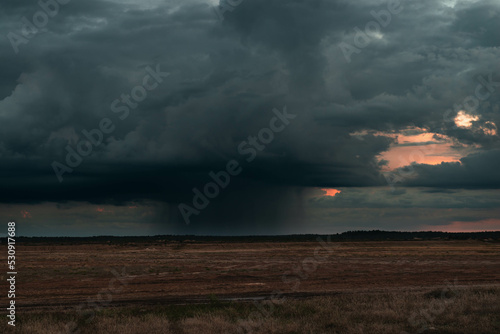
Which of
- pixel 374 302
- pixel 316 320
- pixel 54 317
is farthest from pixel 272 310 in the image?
pixel 54 317

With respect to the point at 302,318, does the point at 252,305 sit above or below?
below

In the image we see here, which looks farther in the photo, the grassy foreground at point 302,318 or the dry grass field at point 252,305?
the dry grass field at point 252,305

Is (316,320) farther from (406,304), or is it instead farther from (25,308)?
(25,308)

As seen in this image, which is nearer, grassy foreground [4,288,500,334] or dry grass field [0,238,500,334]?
grassy foreground [4,288,500,334]

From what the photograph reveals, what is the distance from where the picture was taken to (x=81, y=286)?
34.1 m

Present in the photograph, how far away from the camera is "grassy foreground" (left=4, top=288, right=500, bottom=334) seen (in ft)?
54.4

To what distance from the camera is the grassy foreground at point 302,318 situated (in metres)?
16.6

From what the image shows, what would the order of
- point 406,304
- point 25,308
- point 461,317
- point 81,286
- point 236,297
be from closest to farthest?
point 461,317 < point 406,304 < point 25,308 < point 236,297 < point 81,286

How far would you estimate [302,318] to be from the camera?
60.4ft

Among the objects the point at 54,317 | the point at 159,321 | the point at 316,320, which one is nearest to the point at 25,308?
the point at 54,317

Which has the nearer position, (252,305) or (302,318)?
(302,318)

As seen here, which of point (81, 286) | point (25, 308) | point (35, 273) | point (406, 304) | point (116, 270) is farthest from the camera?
point (116, 270)

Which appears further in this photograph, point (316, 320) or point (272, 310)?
point (272, 310)

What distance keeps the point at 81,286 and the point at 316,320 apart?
2257 cm
